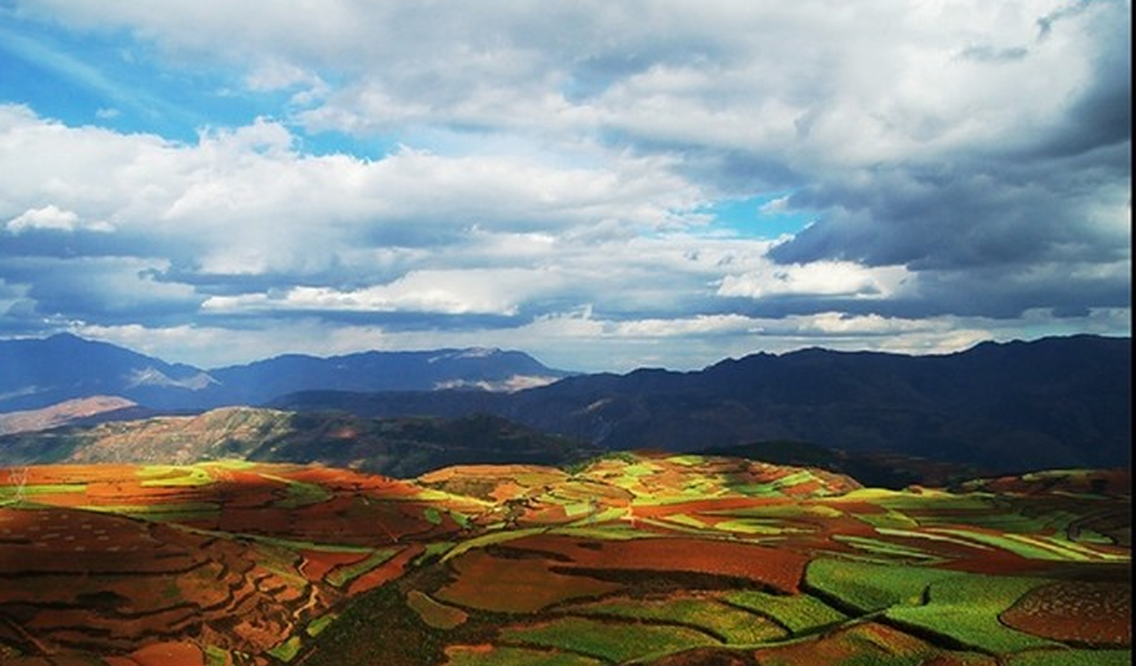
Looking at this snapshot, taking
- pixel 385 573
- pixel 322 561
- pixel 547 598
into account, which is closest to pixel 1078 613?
pixel 547 598

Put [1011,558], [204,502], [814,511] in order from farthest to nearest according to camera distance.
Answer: [814,511] < [204,502] < [1011,558]

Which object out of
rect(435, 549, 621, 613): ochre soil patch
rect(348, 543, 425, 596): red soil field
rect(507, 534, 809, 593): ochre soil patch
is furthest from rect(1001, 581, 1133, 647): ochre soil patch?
rect(348, 543, 425, 596): red soil field

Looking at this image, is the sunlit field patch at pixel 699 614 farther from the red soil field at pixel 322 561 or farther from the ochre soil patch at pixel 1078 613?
the red soil field at pixel 322 561

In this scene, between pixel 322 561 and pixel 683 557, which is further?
pixel 322 561

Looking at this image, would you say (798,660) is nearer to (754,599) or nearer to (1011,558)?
(754,599)

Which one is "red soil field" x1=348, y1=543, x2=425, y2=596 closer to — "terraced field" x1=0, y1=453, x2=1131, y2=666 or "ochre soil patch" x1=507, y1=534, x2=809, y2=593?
"terraced field" x1=0, y1=453, x2=1131, y2=666

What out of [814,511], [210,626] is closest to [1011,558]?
[814,511]

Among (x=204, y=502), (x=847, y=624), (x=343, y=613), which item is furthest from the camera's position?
(x=204, y=502)

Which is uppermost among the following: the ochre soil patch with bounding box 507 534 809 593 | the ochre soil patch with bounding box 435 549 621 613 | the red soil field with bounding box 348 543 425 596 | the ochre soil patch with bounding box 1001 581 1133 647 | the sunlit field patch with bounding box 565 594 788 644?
the ochre soil patch with bounding box 1001 581 1133 647

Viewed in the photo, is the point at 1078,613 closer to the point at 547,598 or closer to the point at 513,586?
the point at 547,598
